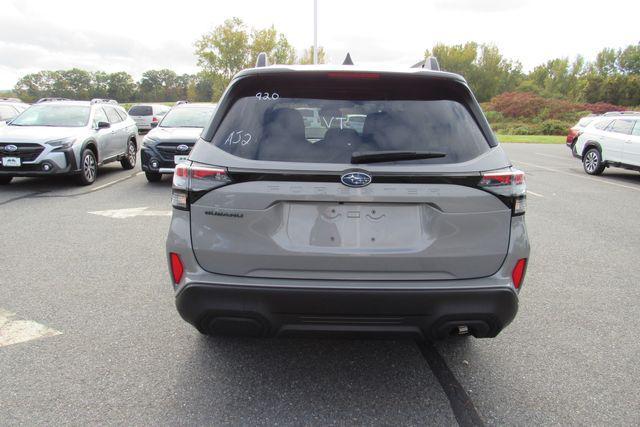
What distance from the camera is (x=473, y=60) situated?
86312 millimetres

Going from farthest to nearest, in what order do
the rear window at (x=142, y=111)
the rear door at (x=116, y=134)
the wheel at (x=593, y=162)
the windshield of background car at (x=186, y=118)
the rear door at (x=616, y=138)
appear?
the rear window at (x=142, y=111) < the wheel at (x=593, y=162) < the rear door at (x=616, y=138) < the rear door at (x=116, y=134) < the windshield of background car at (x=186, y=118)

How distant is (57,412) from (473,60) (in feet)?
306

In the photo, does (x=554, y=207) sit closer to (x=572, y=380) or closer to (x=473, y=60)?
(x=572, y=380)

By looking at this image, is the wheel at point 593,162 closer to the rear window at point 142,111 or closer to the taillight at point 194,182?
the taillight at point 194,182

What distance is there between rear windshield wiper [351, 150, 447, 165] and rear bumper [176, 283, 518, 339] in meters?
0.65

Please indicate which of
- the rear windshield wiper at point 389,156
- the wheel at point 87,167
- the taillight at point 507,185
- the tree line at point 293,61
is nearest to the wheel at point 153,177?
the wheel at point 87,167

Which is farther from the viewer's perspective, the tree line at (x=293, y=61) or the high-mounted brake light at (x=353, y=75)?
the tree line at (x=293, y=61)

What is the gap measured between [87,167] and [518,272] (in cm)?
950

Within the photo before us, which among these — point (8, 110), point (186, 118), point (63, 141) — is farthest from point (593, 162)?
point (8, 110)

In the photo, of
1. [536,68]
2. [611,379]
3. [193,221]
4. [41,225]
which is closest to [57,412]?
[193,221]

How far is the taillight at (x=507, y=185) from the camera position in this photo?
8.03 ft

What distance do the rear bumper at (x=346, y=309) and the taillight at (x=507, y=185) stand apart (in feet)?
1.49

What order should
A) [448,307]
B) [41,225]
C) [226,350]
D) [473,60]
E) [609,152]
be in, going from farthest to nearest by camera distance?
[473,60]
[609,152]
[41,225]
[226,350]
[448,307]

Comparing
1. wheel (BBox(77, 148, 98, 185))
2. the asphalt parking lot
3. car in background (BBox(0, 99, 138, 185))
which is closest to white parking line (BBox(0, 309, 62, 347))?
the asphalt parking lot
